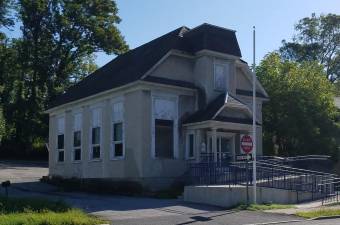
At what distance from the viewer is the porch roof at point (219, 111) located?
90.1 ft

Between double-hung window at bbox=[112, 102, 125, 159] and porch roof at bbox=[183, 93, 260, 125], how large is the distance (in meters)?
3.38

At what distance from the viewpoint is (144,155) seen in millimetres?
27281

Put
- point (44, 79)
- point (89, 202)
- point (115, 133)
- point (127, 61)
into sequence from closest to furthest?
point (89, 202) → point (115, 133) → point (127, 61) → point (44, 79)

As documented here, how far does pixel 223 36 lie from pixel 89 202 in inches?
495

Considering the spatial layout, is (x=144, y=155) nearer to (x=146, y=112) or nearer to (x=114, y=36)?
(x=146, y=112)

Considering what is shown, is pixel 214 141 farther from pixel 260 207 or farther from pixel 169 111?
pixel 260 207

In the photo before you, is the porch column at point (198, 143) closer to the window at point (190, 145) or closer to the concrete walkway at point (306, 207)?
the window at point (190, 145)

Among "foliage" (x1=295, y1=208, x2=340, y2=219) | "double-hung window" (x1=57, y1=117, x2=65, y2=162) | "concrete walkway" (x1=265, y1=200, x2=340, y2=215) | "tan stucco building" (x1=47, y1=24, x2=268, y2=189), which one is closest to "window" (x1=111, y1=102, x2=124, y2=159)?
"tan stucco building" (x1=47, y1=24, x2=268, y2=189)

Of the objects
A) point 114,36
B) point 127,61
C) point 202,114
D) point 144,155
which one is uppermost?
point 114,36

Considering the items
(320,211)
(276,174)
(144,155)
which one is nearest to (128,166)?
(144,155)

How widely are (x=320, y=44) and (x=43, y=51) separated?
3708cm

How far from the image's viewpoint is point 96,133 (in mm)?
31766

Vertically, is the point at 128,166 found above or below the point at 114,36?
below

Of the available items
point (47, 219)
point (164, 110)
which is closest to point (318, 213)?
point (47, 219)
